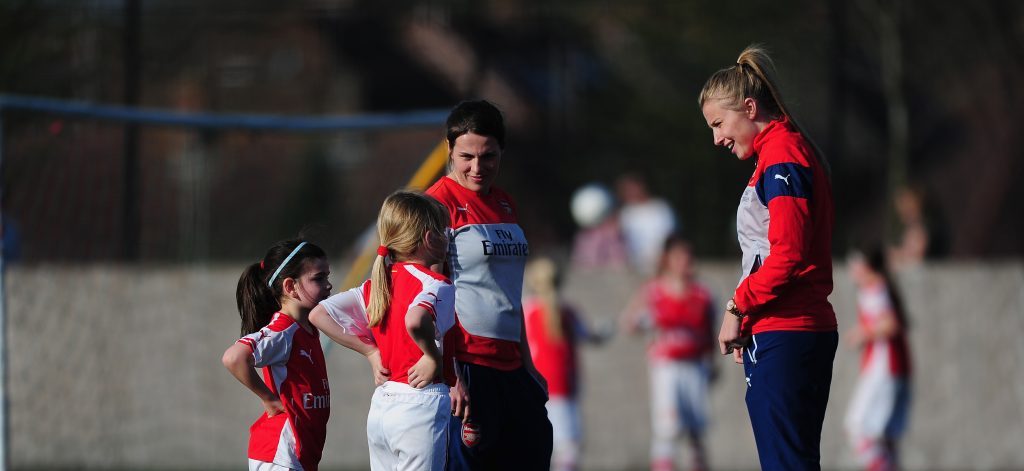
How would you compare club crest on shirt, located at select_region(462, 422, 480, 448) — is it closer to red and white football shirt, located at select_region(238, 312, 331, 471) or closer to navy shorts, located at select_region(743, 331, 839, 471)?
red and white football shirt, located at select_region(238, 312, 331, 471)

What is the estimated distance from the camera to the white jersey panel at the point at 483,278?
512 cm

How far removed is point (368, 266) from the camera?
25.9 feet

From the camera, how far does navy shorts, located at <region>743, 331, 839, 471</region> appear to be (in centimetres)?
487

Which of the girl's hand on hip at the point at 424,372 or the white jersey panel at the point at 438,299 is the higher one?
the white jersey panel at the point at 438,299

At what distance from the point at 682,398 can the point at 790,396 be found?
21.2 feet

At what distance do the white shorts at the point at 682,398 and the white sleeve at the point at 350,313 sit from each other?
6.47 m

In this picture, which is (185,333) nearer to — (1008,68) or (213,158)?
(213,158)

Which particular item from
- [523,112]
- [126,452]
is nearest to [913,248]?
[523,112]

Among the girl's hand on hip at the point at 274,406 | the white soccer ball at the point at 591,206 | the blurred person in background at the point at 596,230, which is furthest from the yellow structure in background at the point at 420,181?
the white soccer ball at the point at 591,206

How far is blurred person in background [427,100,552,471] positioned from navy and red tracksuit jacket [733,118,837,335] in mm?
862

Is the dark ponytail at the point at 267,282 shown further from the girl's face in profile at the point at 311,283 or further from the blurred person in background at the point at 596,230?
the blurred person in background at the point at 596,230

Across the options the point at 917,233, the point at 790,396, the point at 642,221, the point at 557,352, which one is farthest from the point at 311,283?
the point at 642,221

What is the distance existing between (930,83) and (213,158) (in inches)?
350

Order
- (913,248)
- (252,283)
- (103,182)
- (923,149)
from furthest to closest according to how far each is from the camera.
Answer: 1. (923,149)
2. (913,248)
3. (103,182)
4. (252,283)
